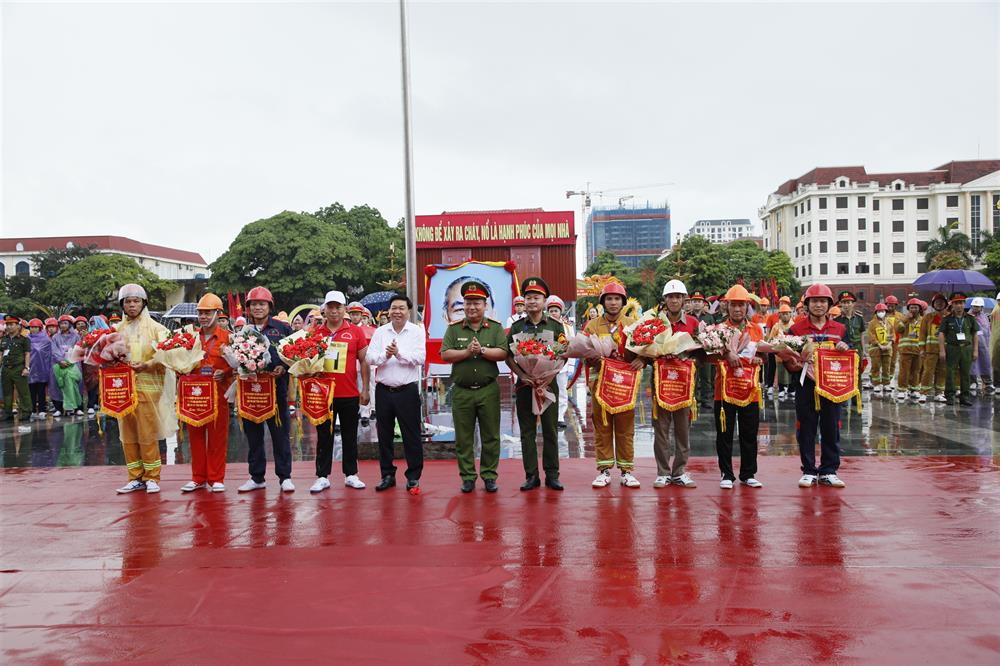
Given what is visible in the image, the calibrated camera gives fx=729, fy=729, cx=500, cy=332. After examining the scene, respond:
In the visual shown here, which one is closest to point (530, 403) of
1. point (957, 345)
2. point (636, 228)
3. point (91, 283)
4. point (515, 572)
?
point (515, 572)

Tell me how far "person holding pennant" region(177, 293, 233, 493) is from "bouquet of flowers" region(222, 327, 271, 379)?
0.26 metres

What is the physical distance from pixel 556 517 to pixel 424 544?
45.5 inches

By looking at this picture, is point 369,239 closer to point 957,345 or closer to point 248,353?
point 957,345

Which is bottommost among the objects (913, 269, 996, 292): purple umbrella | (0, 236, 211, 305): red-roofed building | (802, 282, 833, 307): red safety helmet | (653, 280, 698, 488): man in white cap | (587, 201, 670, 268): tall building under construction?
(653, 280, 698, 488): man in white cap

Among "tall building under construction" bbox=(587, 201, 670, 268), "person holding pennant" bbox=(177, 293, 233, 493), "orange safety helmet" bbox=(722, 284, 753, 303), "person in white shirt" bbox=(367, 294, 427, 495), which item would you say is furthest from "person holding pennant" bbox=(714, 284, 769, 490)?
"tall building under construction" bbox=(587, 201, 670, 268)

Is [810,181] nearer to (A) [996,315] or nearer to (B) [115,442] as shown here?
(A) [996,315]

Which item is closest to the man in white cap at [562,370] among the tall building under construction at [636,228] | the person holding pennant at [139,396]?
the person holding pennant at [139,396]

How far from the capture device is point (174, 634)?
3.74 m

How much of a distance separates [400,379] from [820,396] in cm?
379

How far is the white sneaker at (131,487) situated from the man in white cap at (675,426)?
16.1ft

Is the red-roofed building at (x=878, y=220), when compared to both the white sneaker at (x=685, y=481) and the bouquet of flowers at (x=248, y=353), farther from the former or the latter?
the bouquet of flowers at (x=248, y=353)

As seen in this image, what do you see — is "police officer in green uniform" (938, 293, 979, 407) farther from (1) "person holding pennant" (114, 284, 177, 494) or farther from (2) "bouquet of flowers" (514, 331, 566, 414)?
(1) "person holding pennant" (114, 284, 177, 494)

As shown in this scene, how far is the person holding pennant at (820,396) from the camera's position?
21.4 feet

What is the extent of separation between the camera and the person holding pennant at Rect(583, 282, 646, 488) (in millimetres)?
6570
